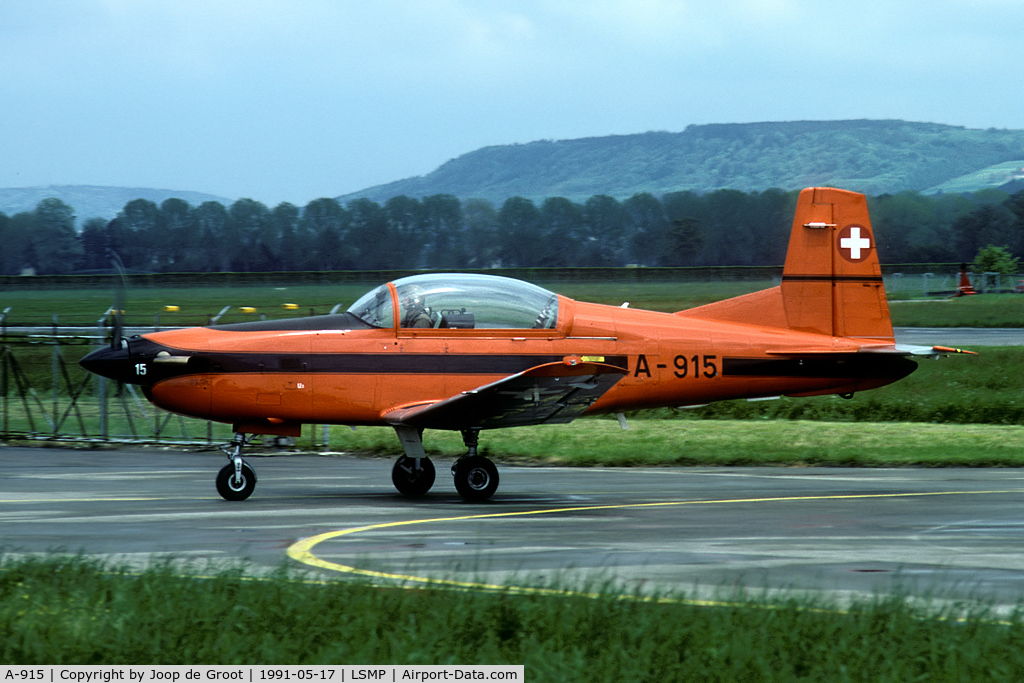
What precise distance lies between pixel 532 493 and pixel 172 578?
7.32 meters

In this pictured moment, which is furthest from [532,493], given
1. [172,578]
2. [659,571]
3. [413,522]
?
[172,578]

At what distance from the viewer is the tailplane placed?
14.2 metres

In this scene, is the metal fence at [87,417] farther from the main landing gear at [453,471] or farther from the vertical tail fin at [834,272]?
the vertical tail fin at [834,272]

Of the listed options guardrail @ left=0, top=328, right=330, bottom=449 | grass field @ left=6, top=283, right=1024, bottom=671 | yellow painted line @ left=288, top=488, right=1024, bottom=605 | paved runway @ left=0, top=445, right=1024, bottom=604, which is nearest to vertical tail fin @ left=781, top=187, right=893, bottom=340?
paved runway @ left=0, top=445, right=1024, bottom=604

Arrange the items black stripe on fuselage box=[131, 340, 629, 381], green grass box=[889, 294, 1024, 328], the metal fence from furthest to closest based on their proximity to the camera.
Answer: green grass box=[889, 294, 1024, 328]
the metal fence
black stripe on fuselage box=[131, 340, 629, 381]

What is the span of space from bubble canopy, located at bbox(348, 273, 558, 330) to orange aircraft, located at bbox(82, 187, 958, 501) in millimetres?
15

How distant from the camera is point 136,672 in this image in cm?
494

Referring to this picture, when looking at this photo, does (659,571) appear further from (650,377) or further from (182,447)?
(182,447)

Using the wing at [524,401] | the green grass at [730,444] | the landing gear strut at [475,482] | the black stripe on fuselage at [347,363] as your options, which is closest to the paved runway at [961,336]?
the green grass at [730,444]

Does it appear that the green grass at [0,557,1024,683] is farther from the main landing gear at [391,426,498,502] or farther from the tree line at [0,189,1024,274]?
the tree line at [0,189,1024,274]

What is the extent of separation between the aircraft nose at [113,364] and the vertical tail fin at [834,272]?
800 cm

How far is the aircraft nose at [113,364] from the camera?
12.3 meters

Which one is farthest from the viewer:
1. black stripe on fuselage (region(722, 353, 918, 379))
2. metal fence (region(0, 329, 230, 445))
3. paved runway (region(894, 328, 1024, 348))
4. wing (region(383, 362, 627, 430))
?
paved runway (region(894, 328, 1024, 348))

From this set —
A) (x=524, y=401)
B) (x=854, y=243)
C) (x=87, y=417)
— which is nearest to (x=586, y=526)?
(x=524, y=401)
